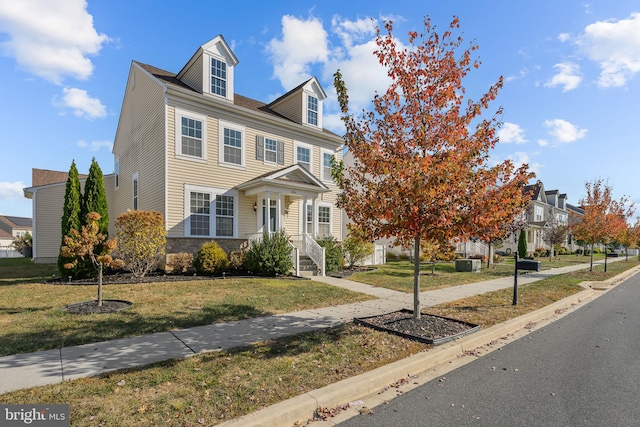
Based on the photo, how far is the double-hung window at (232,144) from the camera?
15234mm

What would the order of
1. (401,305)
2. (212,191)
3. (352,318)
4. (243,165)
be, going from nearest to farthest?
1. (352,318)
2. (401,305)
3. (212,191)
4. (243,165)

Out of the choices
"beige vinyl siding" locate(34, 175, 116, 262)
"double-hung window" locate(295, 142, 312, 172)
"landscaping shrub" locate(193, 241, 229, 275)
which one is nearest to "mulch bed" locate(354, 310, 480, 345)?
"landscaping shrub" locate(193, 241, 229, 275)

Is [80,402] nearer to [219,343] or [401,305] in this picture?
[219,343]

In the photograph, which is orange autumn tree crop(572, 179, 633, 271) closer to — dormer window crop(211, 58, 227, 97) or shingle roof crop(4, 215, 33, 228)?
dormer window crop(211, 58, 227, 97)

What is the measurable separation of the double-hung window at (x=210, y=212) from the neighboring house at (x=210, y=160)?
1.7 inches

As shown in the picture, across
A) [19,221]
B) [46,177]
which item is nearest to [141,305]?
[46,177]

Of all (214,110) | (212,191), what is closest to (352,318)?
(212,191)

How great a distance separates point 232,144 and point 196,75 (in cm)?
339

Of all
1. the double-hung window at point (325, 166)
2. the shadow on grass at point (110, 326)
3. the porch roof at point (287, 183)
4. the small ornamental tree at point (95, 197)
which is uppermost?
the double-hung window at point (325, 166)

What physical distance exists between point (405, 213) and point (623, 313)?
7515mm

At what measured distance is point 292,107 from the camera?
18.9m

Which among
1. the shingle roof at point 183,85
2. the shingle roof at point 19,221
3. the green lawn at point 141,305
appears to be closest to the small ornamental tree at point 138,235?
the green lawn at point 141,305

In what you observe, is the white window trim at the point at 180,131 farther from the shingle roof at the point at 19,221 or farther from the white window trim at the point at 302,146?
the shingle roof at the point at 19,221

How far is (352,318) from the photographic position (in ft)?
22.8
